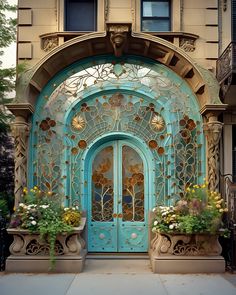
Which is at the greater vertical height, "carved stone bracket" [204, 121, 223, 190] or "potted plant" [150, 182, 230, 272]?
"carved stone bracket" [204, 121, 223, 190]

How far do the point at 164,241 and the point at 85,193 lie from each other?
94.3 inches

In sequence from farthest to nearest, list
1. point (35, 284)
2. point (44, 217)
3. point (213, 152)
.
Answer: point (213, 152) → point (44, 217) → point (35, 284)

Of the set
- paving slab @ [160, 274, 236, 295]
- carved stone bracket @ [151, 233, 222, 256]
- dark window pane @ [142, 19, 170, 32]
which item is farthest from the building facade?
paving slab @ [160, 274, 236, 295]

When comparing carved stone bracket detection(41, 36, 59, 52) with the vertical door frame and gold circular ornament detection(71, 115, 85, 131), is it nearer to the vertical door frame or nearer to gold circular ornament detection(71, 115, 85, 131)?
gold circular ornament detection(71, 115, 85, 131)

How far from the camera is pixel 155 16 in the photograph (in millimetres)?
10820

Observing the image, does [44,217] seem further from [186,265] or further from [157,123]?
[157,123]

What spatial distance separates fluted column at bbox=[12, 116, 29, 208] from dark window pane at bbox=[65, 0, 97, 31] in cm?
298

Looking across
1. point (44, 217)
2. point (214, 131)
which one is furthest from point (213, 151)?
point (44, 217)

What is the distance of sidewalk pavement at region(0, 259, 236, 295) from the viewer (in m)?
7.27

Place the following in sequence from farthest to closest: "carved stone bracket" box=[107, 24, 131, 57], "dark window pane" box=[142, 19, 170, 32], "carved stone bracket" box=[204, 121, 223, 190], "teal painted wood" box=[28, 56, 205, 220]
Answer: "dark window pane" box=[142, 19, 170, 32] → "teal painted wood" box=[28, 56, 205, 220] → "carved stone bracket" box=[204, 121, 223, 190] → "carved stone bracket" box=[107, 24, 131, 57]

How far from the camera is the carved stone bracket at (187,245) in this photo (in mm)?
8852

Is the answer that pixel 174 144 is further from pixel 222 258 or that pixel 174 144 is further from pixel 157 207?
pixel 222 258

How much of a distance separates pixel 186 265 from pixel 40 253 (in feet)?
10.5

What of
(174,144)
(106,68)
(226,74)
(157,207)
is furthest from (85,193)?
(226,74)
